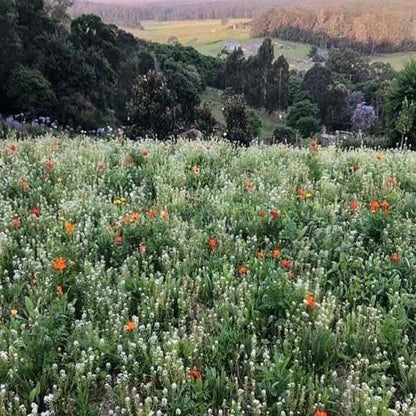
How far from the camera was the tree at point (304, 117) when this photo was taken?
2859 inches

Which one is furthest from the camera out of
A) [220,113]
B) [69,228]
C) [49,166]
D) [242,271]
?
[220,113]

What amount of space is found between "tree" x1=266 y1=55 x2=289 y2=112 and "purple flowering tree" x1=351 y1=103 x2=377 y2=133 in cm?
1481

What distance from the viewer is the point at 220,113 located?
76000mm

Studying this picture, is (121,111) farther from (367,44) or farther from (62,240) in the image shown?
(367,44)

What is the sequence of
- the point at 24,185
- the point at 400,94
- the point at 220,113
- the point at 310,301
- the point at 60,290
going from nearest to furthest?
the point at 310,301
the point at 60,290
the point at 24,185
the point at 400,94
the point at 220,113

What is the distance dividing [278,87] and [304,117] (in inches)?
509

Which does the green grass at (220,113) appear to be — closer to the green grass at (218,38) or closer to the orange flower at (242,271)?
the green grass at (218,38)

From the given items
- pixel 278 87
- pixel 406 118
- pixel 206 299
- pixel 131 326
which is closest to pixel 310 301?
pixel 206 299

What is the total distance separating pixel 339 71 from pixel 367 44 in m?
49.8

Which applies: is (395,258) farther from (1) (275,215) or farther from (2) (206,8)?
(2) (206,8)

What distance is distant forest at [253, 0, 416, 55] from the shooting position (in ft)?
470

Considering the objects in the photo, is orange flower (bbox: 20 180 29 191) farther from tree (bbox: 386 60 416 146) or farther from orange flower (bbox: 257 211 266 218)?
tree (bbox: 386 60 416 146)

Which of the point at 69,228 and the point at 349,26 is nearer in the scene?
the point at 69,228

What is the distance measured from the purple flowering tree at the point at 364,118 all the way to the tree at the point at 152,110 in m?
37.3
